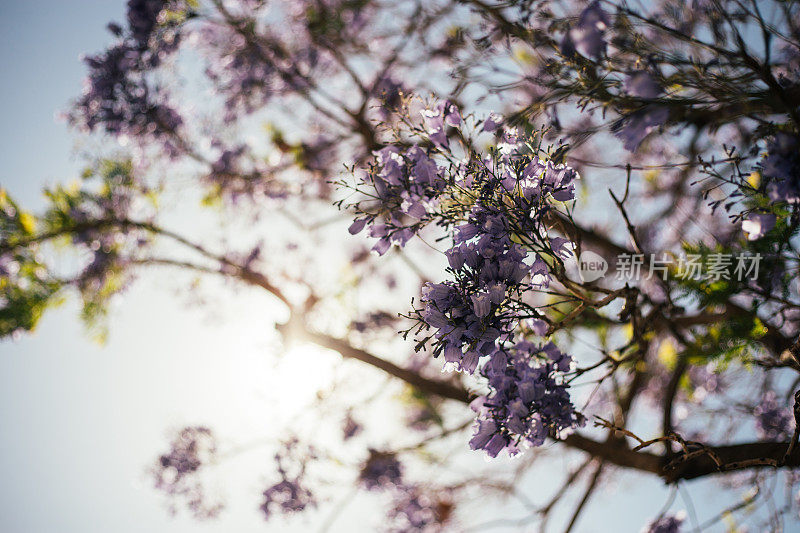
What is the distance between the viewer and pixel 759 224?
4.39 ft

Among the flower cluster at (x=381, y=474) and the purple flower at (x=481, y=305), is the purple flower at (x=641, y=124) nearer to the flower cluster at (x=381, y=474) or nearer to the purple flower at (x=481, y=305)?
the purple flower at (x=481, y=305)

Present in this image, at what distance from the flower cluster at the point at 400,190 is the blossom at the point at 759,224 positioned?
3.16 ft

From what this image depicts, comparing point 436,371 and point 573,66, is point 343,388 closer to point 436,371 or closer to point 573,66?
point 436,371

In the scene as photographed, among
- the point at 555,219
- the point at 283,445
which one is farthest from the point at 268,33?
the point at 555,219

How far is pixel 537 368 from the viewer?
1438 mm

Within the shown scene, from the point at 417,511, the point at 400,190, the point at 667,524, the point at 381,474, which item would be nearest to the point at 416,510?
the point at 417,511

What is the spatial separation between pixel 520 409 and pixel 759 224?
92 cm

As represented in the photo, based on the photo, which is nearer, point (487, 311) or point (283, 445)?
point (487, 311)

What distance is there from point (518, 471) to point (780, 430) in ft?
6.92

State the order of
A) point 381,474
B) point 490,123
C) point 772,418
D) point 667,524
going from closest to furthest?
point 490,123 < point 667,524 < point 772,418 < point 381,474

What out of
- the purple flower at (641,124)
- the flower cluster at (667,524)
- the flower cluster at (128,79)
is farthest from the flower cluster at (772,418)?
the flower cluster at (128,79)

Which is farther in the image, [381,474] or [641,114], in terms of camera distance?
[381,474]

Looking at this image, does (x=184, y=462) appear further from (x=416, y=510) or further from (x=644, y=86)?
(x=644, y=86)

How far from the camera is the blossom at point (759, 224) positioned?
4.36 ft
